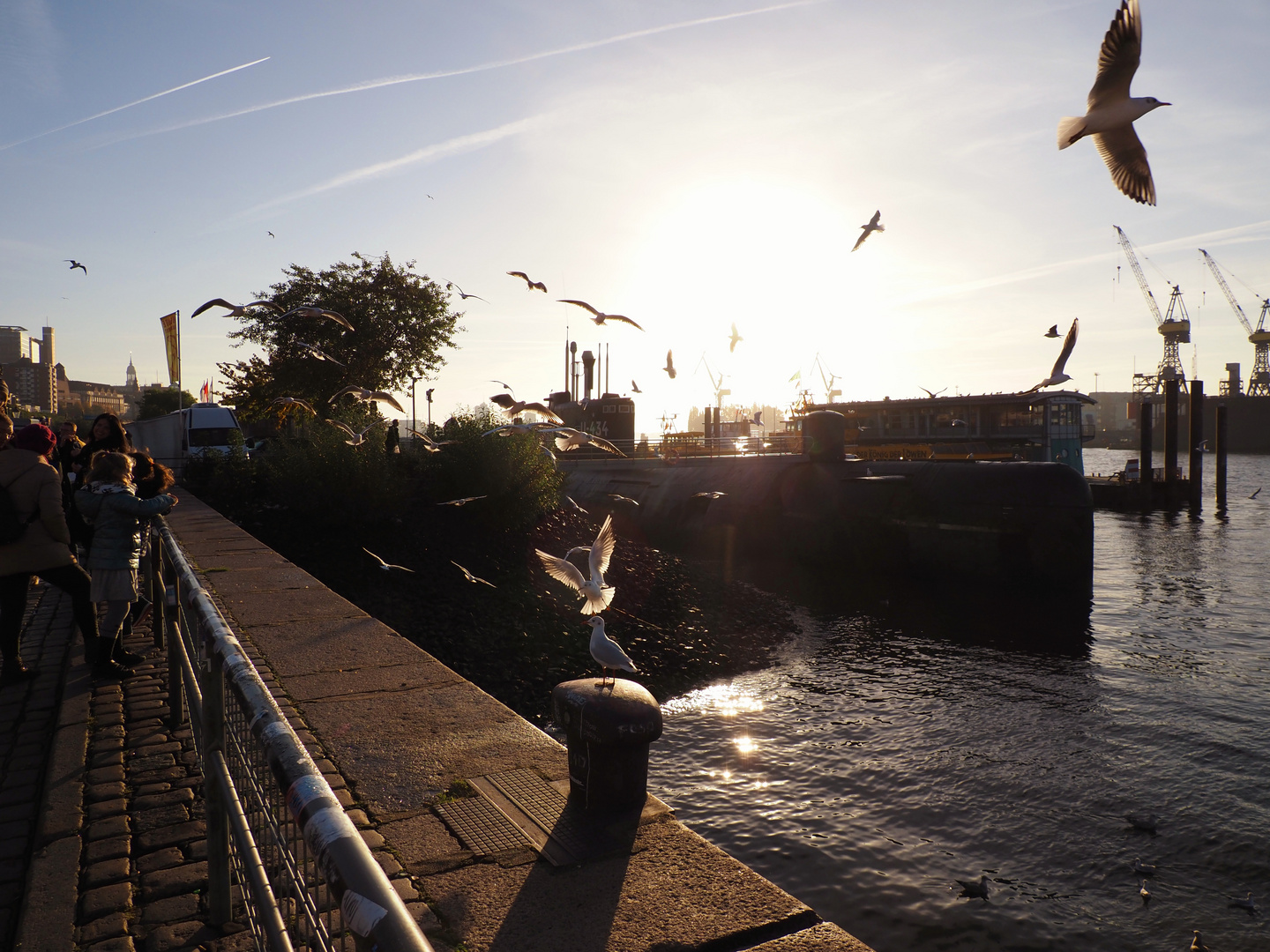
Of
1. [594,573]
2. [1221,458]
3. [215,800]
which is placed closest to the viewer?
[215,800]

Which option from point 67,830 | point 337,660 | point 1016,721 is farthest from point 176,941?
point 1016,721

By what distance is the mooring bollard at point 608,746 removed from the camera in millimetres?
4762

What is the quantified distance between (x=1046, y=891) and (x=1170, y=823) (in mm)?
2575

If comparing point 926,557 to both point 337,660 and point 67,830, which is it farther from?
point 67,830

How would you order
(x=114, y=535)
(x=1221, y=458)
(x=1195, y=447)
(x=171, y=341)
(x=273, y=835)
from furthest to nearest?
(x=1221, y=458) → (x=1195, y=447) → (x=171, y=341) → (x=114, y=535) → (x=273, y=835)

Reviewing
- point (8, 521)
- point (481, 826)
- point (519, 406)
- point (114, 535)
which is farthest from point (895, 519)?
point (8, 521)

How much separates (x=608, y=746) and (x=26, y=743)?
4.69 metres

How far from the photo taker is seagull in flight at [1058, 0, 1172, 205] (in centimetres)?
708

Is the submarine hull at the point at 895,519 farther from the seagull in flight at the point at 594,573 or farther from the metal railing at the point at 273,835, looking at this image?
the metal railing at the point at 273,835

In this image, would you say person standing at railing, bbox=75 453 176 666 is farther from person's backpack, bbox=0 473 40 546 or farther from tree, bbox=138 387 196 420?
tree, bbox=138 387 196 420

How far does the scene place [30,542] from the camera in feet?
23.3

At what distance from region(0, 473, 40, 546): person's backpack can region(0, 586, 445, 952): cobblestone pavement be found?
56.4 inches

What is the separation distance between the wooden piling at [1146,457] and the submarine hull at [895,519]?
2972cm

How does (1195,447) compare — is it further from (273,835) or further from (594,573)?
(273,835)
